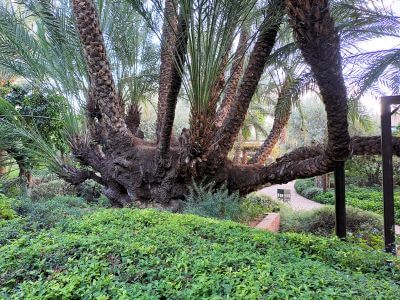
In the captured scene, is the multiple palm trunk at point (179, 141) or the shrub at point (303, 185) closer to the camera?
the multiple palm trunk at point (179, 141)

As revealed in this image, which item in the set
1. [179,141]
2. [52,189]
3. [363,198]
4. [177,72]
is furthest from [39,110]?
[363,198]

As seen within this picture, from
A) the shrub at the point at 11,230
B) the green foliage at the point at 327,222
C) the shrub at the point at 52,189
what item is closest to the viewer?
the shrub at the point at 11,230

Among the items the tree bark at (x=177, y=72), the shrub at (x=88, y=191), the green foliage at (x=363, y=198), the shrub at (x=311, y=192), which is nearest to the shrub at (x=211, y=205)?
the tree bark at (x=177, y=72)

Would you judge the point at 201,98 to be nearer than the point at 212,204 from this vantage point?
Yes

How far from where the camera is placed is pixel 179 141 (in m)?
6.00

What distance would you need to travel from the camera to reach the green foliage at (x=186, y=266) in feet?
6.49

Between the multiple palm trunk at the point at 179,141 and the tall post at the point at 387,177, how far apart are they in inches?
19.0

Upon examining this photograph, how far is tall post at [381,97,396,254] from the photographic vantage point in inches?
141

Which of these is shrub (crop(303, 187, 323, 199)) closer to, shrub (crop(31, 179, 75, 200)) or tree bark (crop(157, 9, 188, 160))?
shrub (crop(31, 179, 75, 200))

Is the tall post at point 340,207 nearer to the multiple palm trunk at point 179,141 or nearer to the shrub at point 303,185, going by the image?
the multiple palm trunk at point 179,141

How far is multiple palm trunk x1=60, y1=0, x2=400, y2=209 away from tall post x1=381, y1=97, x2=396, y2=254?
48 centimetres

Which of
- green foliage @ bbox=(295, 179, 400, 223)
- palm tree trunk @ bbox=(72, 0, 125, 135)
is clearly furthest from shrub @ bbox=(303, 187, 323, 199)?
palm tree trunk @ bbox=(72, 0, 125, 135)

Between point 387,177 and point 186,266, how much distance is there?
2.78 metres

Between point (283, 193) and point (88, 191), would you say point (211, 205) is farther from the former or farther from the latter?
point (283, 193)
